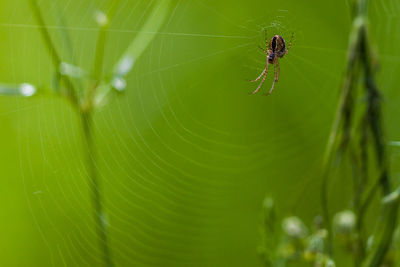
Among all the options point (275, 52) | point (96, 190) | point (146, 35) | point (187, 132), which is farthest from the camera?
point (187, 132)

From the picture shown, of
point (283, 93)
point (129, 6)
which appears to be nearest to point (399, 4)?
point (283, 93)

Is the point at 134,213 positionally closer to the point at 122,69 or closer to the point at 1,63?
the point at 1,63

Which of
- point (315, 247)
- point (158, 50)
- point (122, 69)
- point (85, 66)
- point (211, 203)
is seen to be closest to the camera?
point (315, 247)

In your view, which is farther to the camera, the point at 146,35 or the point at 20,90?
the point at 146,35

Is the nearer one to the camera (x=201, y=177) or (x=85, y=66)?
(x=85, y=66)

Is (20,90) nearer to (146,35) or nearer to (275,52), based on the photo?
(146,35)

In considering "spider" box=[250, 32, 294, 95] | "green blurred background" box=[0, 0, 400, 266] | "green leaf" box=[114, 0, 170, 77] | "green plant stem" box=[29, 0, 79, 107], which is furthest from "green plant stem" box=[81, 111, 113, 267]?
"spider" box=[250, 32, 294, 95]

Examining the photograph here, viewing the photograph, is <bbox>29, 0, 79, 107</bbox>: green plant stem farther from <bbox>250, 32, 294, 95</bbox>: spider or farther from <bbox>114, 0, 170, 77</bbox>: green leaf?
<bbox>250, 32, 294, 95</bbox>: spider

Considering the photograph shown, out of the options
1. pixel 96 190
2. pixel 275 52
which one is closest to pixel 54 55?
pixel 96 190
